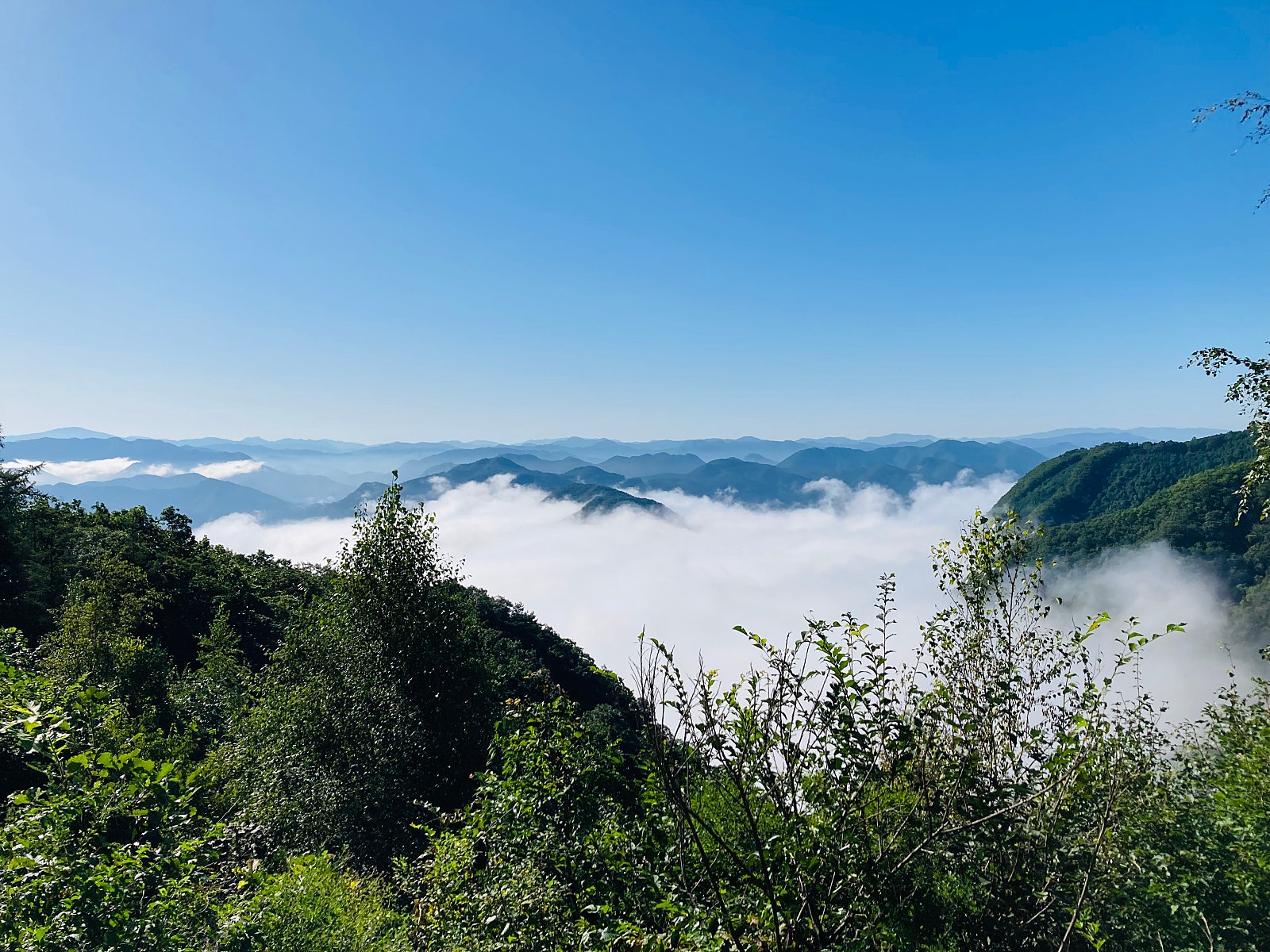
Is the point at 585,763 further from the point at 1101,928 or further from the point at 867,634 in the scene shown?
the point at 1101,928

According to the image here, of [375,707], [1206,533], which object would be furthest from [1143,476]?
[375,707]

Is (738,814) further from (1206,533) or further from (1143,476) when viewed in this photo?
(1143,476)

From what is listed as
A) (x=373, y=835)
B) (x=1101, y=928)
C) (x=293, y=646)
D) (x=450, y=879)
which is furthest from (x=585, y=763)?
(x=293, y=646)

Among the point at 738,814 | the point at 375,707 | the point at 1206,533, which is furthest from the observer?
the point at 1206,533

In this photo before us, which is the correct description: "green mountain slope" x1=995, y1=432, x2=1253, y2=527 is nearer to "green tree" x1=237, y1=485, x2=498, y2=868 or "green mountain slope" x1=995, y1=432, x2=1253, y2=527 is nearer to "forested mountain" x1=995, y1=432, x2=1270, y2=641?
"forested mountain" x1=995, y1=432, x2=1270, y2=641

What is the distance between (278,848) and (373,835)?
1898mm

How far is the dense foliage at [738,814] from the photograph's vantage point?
14.6ft

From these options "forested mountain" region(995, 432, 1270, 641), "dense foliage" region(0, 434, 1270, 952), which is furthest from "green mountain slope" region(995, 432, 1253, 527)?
"dense foliage" region(0, 434, 1270, 952)

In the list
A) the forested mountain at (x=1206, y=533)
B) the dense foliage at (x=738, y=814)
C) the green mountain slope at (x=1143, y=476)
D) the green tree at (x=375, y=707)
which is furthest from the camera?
the green mountain slope at (x=1143, y=476)

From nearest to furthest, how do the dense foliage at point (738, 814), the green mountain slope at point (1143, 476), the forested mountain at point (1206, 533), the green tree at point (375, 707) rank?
the dense foliage at point (738, 814), the green tree at point (375, 707), the forested mountain at point (1206, 533), the green mountain slope at point (1143, 476)

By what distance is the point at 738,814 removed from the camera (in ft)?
23.6

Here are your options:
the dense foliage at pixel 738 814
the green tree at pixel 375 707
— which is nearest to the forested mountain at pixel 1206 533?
the dense foliage at pixel 738 814

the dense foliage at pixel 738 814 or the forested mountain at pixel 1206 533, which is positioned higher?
the dense foliage at pixel 738 814

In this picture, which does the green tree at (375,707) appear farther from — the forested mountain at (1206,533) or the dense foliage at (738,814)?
the forested mountain at (1206,533)
